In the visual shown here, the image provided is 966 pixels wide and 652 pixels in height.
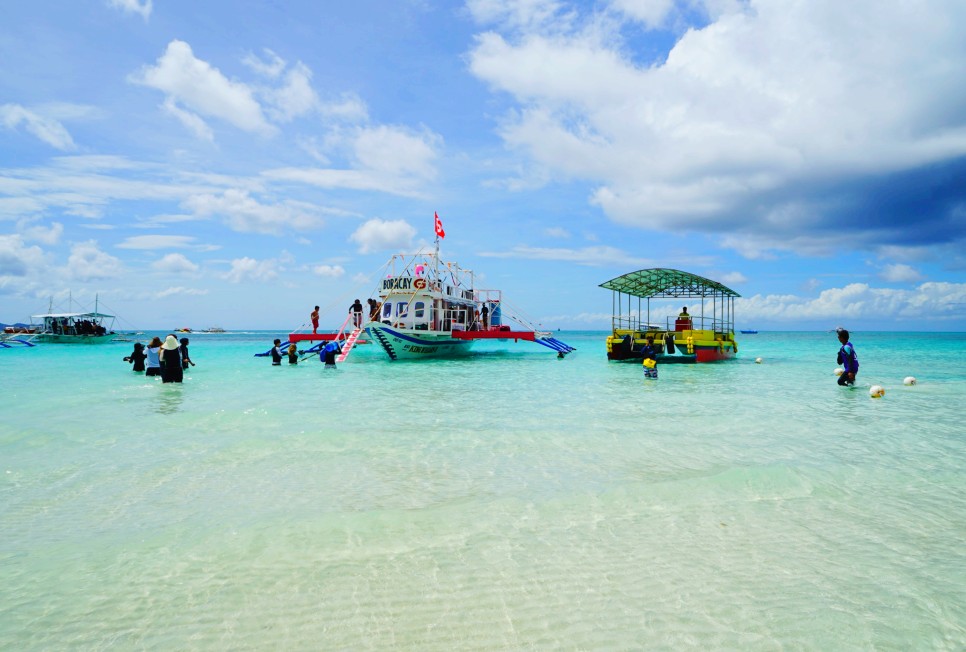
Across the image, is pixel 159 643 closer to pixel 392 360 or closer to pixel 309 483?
pixel 309 483

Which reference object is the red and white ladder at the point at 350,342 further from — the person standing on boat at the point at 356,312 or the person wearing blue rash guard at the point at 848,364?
the person wearing blue rash guard at the point at 848,364

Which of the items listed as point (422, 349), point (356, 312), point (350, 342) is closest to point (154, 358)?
point (350, 342)

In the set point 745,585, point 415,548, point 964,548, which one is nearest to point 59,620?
point 415,548

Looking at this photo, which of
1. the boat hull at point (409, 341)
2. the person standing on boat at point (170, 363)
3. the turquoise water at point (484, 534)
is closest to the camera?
the turquoise water at point (484, 534)

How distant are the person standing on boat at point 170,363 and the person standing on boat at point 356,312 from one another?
11.3m

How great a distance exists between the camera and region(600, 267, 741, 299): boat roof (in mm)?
25312

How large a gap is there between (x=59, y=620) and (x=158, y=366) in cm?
1847

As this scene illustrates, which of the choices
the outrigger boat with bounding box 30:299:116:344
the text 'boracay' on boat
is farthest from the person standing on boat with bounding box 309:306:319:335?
the outrigger boat with bounding box 30:299:116:344

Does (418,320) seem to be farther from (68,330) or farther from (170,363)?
(68,330)

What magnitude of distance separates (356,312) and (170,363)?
39.1 ft

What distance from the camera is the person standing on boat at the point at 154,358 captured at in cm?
1928

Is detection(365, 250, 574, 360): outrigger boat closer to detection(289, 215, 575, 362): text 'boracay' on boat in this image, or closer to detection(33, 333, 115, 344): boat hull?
detection(289, 215, 575, 362): text 'boracay' on boat

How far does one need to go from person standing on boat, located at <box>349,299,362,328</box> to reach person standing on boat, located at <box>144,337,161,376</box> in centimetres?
994

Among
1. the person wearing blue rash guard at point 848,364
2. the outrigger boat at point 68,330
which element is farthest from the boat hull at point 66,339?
the person wearing blue rash guard at point 848,364
